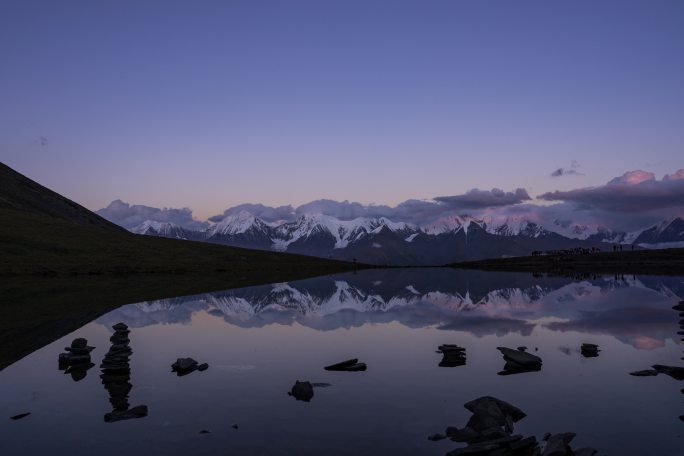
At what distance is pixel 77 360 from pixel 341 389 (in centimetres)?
1686

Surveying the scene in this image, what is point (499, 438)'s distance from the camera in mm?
17766

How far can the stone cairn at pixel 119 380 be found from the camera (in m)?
21.8

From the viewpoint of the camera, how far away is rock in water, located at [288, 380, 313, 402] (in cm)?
2383

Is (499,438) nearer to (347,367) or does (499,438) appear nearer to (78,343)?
(347,367)

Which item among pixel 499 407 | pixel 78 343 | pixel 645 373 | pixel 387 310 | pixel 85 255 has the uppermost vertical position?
pixel 85 255

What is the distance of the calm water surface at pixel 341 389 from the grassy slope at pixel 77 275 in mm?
4513

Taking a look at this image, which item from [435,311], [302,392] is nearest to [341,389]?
[302,392]

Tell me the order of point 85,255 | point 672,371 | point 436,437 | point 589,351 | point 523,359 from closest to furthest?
point 436,437 → point 672,371 → point 523,359 → point 589,351 → point 85,255

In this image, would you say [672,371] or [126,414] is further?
[672,371]

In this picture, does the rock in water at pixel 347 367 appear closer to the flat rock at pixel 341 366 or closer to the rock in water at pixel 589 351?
the flat rock at pixel 341 366

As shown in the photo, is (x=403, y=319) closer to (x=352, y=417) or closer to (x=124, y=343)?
(x=124, y=343)

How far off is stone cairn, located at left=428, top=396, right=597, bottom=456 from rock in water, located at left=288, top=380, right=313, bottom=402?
22.3 feet

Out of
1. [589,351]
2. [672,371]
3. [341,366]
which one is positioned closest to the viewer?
[672,371]

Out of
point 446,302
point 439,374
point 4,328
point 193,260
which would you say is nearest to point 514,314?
point 446,302
